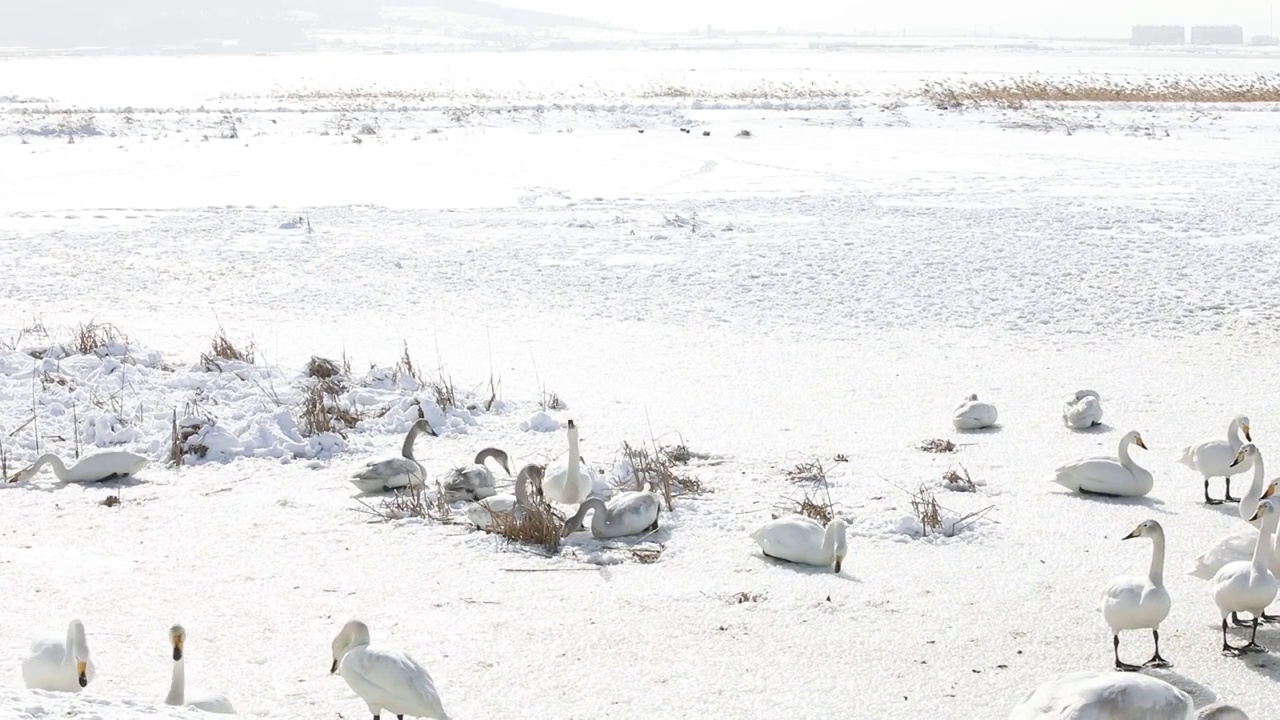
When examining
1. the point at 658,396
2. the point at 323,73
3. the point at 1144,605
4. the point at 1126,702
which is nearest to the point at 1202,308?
the point at 658,396

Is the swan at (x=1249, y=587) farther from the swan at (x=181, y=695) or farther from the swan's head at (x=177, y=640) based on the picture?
the swan's head at (x=177, y=640)

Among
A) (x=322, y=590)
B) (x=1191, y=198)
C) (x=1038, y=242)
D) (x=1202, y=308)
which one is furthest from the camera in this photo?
(x=1191, y=198)

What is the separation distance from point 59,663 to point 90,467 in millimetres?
2802

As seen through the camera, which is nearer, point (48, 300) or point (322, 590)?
point (322, 590)

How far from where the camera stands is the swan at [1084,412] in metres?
7.20

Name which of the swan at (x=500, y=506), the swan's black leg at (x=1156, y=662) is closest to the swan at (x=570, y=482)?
the swan at (x=500, y=506)

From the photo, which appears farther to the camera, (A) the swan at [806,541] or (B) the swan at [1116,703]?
(A) the swan at [806,541]

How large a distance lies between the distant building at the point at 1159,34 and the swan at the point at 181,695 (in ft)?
624

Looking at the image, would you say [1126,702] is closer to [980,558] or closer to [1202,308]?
[980,558]

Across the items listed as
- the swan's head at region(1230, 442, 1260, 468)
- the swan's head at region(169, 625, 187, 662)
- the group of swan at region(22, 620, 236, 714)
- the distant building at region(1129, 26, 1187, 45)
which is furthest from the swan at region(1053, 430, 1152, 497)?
the distant building at region(1129, 26, 1187, 45)

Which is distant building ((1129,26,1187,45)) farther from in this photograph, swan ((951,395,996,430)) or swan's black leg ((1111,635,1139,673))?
swan's black leg ((1111,635,1139,673))

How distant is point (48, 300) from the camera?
35.2ft

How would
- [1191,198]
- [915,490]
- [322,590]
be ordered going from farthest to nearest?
[1191,198], [915,490], [322,590]

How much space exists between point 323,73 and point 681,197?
55044 mm
